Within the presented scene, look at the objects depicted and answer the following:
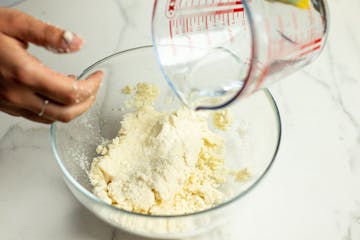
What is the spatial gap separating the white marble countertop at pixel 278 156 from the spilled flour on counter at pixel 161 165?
9 cm

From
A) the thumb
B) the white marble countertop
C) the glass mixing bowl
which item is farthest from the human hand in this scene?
the white marble countertop

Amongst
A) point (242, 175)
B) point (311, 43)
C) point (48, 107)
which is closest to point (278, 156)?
point (242, 175)

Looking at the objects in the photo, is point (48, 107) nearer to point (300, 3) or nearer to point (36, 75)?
point (36, 75)

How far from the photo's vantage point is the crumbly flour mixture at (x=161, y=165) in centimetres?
106

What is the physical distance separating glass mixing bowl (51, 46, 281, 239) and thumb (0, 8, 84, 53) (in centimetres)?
24

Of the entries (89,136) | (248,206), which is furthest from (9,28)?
(248,206)

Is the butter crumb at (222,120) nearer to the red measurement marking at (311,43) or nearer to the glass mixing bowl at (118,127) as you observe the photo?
the glass mixing bowl at (118,127)

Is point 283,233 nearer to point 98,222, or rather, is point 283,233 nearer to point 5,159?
point 98,222

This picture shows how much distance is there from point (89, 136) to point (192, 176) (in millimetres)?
280

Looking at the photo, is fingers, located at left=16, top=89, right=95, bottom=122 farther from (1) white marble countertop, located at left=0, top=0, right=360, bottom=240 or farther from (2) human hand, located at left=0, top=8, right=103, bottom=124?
(1) white marble countertop, located at left=0, top=0, right=360, bottom=240

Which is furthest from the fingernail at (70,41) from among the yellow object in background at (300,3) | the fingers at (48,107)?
the yellow object in background at (300,3)

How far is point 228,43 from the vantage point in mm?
1117

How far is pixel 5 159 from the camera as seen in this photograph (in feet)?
4.03

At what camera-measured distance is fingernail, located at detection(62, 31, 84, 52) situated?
0.84m
